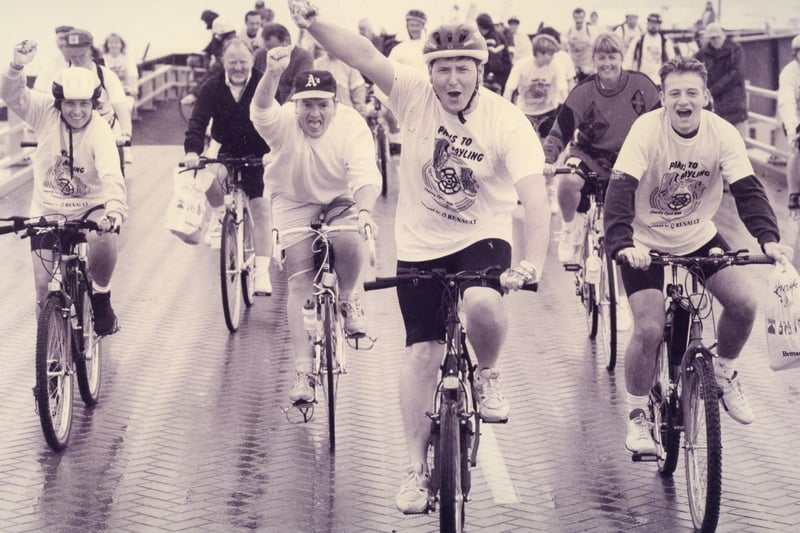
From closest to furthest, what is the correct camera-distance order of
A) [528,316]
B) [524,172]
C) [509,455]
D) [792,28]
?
[524,172], [509,455], [528,316], [792,28]

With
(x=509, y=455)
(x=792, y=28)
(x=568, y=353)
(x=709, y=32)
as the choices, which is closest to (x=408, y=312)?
(x=509, y=455)

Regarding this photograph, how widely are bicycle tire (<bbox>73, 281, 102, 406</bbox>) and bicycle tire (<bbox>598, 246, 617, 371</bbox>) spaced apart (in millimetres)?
3229

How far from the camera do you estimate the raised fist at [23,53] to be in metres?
8.26

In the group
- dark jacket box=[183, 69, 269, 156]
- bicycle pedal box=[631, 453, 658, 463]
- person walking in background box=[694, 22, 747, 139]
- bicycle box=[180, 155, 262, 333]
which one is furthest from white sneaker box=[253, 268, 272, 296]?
person walking in background box=[694, 22, 747, 139]

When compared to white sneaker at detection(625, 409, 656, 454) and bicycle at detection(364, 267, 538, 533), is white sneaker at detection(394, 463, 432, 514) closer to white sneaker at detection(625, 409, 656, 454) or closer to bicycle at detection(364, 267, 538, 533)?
bicycle at detection(364, 267, 538, 533)

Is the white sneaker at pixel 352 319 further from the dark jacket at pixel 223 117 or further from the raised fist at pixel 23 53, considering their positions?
the dark jacket at pixel 223 117

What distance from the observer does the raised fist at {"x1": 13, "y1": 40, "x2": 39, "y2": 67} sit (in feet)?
27.1

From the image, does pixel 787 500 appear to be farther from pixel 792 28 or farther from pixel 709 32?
pixel 792 28

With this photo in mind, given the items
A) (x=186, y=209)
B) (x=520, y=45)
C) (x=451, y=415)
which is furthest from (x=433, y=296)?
(x=520, y=45)

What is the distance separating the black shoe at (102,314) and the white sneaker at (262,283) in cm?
222

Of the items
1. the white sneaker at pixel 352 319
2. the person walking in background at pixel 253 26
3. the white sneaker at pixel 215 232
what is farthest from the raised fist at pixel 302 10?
the person walking in background at pixel 253 26

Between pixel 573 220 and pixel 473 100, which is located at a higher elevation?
pixel 473 100

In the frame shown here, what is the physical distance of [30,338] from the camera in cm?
1035

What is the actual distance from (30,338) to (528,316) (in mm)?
3678
